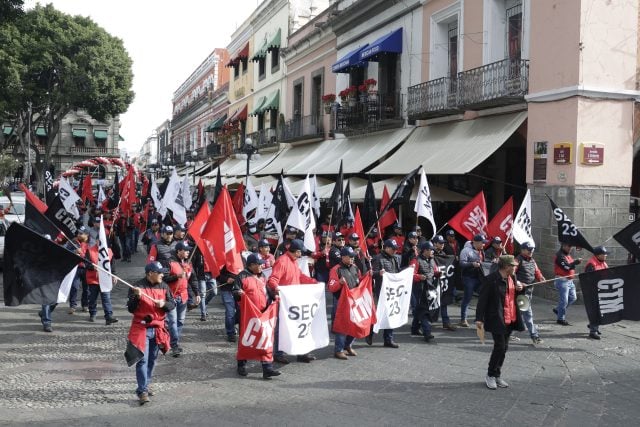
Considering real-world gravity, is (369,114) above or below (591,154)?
above

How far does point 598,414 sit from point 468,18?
1294 centimetres

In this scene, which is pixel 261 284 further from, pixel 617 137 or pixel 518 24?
pixel 518 24

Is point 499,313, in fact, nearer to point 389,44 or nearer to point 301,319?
point 301,319

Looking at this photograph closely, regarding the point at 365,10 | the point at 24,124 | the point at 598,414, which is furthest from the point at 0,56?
the point at 598,414

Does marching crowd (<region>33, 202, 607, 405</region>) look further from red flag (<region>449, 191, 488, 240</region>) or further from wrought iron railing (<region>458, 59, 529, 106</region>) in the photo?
wrought iron railing (<region>458, 59, 529, 106</region>)

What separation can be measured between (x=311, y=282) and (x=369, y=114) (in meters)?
13.9

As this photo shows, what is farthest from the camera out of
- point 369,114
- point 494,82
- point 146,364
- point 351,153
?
point 351,153

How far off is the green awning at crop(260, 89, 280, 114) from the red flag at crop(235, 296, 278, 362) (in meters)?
26.9

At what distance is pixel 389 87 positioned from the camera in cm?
2222

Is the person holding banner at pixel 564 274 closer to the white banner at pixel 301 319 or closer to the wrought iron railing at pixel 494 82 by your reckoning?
the white banner at pixel 301 319

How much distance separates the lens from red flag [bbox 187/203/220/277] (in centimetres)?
976

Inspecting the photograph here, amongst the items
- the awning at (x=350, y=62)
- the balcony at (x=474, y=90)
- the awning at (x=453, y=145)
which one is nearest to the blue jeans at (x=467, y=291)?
the awning at (x=453, y=145)

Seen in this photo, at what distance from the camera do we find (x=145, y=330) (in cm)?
686

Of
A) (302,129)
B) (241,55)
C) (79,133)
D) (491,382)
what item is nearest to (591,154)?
(491,382)
